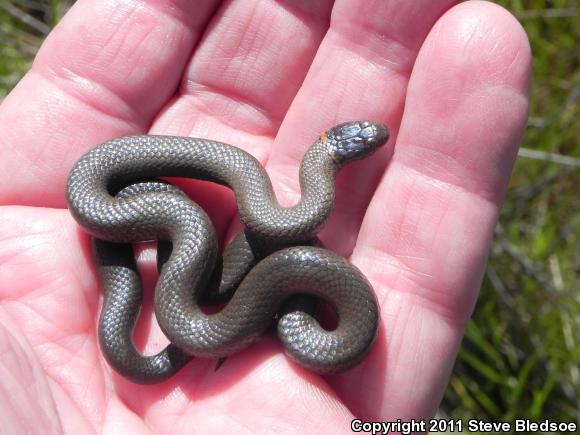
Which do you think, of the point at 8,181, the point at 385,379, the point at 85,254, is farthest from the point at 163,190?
the point at 385,379

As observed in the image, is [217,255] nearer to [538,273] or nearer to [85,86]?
[85,86]

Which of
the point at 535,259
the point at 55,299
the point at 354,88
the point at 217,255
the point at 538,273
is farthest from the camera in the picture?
the point at 535,259

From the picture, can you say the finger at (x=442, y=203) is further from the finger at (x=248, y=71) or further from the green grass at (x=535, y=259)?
the green grass at (x=535, y=259)

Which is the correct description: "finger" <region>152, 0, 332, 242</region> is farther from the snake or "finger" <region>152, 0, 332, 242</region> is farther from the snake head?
the snake head

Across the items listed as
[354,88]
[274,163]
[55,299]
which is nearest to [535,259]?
[354,88]

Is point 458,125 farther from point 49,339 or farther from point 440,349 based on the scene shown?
point 49,339
